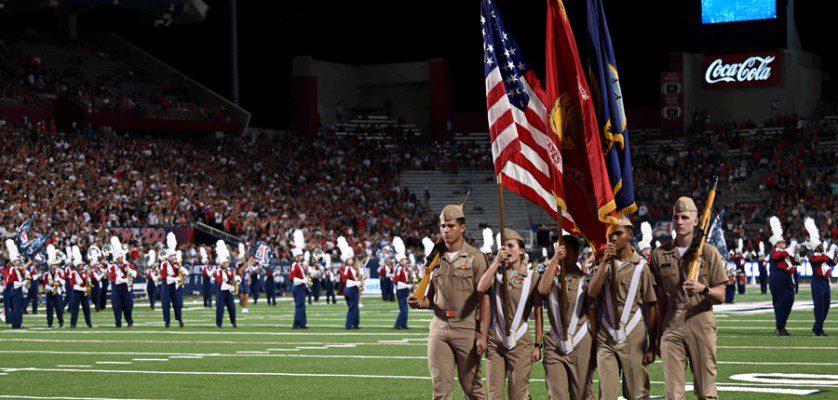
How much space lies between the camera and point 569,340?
9.80 meters

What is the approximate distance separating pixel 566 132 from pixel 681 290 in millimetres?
1503

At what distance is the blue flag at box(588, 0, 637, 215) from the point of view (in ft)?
35.0

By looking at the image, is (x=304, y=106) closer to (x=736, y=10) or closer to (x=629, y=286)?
(x=736, y=10)

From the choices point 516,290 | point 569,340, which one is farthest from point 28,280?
point 569,340

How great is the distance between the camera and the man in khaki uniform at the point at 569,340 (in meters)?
9.76

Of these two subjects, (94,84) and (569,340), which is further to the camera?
(94,84)

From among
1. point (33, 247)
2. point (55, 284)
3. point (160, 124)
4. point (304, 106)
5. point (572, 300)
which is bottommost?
point (572, 300)

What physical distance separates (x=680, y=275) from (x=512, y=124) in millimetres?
1884

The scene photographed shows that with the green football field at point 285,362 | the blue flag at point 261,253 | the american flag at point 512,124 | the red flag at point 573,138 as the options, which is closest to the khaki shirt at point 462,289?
the red flag at point 573,138

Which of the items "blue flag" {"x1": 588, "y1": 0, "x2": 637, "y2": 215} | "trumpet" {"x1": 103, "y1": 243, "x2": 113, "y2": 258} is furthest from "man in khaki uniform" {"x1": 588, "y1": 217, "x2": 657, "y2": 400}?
"trumpet" {"x1": 103, "y1": 243, "x2": 113, "y2": 258}

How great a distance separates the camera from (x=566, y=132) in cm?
1015

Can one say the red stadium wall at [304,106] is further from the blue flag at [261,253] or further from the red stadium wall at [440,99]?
the blue flag at [261,253]

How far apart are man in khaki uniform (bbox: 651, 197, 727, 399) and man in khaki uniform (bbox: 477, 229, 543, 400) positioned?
1021mm

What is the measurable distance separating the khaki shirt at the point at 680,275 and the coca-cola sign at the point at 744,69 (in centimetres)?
5251
